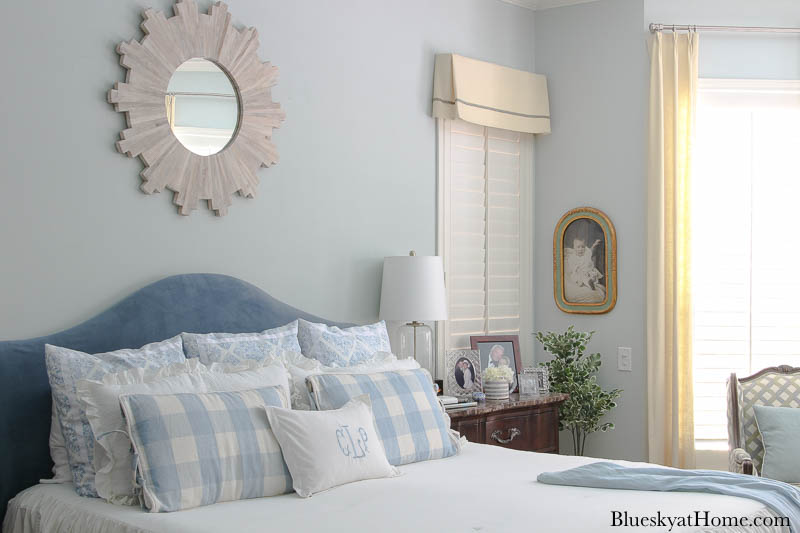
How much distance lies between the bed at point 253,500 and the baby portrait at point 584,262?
169 centimetres

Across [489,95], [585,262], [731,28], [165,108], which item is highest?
[731,28]

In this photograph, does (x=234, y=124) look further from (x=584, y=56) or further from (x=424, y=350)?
(x=584, y=56)

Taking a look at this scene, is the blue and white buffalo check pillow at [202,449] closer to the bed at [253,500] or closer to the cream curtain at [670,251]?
the bed at [253,500]

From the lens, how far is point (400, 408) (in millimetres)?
3176

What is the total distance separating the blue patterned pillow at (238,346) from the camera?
3.11 m

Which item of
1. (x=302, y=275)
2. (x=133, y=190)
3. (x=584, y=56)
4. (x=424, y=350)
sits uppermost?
(x=584, y=56)

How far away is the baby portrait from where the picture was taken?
15.7 ft

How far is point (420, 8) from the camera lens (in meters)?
4.39

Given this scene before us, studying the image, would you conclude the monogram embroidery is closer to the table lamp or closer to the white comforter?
the white comforter

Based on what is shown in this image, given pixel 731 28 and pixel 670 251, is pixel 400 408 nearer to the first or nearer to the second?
pixel 670 251

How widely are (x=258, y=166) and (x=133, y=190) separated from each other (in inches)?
23.3

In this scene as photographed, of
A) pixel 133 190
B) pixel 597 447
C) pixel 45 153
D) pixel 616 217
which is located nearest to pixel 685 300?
pixel 616 217

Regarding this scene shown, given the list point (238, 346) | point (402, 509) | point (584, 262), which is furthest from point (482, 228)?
point (402, 509)

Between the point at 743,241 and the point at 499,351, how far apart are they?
4.70 feet
